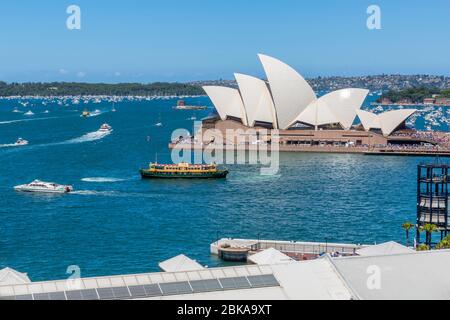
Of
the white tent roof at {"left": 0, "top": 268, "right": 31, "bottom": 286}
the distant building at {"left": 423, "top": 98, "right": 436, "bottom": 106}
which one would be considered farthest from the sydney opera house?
the distant building at {"left": 423, "top": 98, "right": 436, "bottom": 106}

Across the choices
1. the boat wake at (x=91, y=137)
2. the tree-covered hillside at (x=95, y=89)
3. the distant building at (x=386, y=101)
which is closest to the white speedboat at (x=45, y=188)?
the boat wake at (x=91, y=137)

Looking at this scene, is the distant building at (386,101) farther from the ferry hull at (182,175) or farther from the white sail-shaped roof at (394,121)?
the ferry hull at (182,175)

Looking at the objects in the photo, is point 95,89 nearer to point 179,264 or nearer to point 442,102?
point 442,102

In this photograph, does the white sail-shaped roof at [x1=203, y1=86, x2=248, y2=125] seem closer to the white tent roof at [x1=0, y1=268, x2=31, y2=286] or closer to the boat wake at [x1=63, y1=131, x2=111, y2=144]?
the boat wake at [x1=63, y1=131, x2=111, y2=144]

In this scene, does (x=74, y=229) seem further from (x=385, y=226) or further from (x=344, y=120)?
(x=344, y=120)

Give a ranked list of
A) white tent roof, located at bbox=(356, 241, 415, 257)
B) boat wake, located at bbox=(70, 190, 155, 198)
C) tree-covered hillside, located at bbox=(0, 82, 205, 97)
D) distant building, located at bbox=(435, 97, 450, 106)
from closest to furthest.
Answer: white tent roof, located at bbox=(356, 241, 415, 257) → boat wake, located at bbox=(70, 190, 155, 198) → distant building, located at bbox=(435, 97, 450, 106) → tree-covered hillside, located at bbox=(0, 82, 205, 97)
